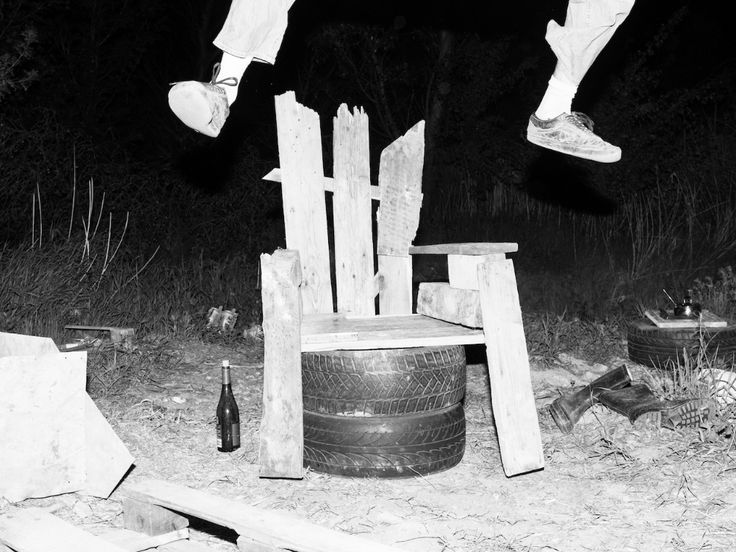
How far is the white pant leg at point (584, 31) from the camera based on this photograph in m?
3.17

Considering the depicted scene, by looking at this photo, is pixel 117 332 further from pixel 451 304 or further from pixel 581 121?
pixel 581 121

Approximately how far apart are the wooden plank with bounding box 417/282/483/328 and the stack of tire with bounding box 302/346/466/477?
0.17m

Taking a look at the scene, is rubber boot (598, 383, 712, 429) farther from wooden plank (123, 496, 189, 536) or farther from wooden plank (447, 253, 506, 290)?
wooden plank (123, 496, 189, 536)

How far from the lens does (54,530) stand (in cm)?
284

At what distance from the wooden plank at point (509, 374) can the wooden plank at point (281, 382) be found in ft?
2.73

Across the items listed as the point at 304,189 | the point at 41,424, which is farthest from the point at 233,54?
the point at 41,424

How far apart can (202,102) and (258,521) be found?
1579 mm

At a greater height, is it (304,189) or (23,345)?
(304,189)

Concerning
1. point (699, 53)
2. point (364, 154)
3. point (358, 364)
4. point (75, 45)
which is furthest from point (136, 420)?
point (699, 53)

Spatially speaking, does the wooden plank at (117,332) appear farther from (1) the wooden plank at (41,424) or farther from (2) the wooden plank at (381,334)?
(1) the wooden plank at (41,424)

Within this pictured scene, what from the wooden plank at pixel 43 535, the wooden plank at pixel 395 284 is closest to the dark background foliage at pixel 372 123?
the wooden plank at pixel 395 284

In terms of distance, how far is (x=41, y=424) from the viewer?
3.30m

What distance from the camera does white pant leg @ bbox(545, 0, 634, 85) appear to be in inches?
125

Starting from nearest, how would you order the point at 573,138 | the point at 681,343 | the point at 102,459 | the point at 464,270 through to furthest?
the point at 102,459 < the point at 573,138 < the point at 464,270 < the point at 681,343
